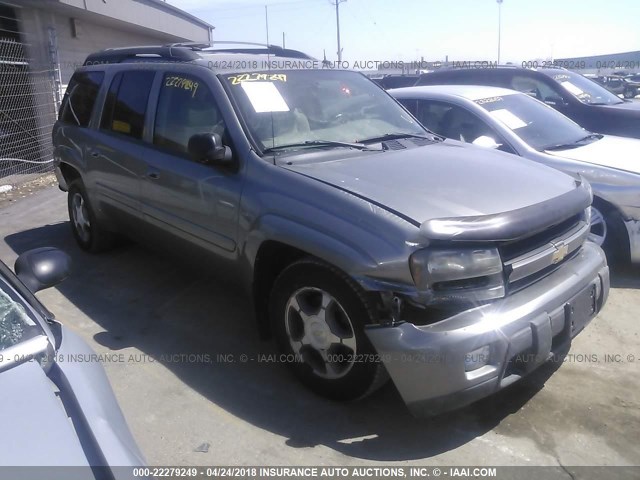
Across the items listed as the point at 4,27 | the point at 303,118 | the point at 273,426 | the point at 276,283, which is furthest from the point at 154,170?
the point at 4,27

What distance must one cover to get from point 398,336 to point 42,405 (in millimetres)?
1570

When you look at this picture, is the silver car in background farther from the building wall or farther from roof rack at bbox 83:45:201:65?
the building wall

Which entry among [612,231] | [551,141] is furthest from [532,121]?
[612,231]

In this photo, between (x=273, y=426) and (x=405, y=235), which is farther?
(x=273, y=426)

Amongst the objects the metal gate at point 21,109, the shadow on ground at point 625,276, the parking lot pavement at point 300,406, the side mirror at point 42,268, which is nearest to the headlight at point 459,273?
the parking lot pavement at point 300,406

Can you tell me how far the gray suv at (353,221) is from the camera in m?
2.90

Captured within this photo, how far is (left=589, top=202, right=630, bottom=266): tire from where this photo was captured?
17.0ft

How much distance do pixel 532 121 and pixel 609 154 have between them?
0.82 metres

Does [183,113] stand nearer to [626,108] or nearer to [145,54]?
[145,54]

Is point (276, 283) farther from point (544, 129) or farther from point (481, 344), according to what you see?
point (544, 129)

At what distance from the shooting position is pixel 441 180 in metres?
3.44

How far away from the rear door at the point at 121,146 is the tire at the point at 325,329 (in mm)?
1890

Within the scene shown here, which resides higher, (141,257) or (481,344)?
(481,344)

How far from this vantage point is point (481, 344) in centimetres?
285
